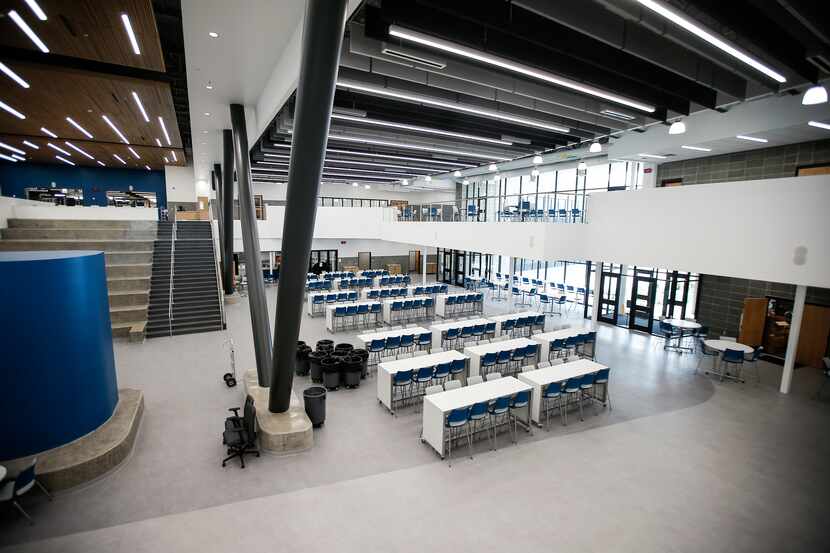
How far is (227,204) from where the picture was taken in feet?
48.2

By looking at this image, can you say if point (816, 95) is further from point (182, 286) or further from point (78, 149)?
point (78, 149)

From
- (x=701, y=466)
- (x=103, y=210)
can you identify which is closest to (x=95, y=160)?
(x=103, y=210)

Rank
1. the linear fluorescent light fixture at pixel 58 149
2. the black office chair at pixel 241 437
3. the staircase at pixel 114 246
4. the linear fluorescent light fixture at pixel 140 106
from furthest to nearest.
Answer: the linear fluorescent light fixture at pixel 58 149
the staircase at pixel 114 246
the linear fluorescent light fixture at pixel 140 106
the black office chair at pixel 241 437

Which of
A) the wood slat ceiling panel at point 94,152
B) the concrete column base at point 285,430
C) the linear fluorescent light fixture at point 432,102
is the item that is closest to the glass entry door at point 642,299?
the linear fluorescent light fixture at point 432,102

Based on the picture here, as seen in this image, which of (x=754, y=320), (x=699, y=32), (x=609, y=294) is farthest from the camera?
(x=609, y=294)

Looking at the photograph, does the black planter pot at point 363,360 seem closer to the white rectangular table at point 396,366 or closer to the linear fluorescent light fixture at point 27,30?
the white rectangular table at point 396,366

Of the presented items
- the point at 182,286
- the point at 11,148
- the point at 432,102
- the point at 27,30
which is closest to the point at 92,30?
the point at 27,30

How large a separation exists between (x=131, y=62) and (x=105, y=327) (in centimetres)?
513

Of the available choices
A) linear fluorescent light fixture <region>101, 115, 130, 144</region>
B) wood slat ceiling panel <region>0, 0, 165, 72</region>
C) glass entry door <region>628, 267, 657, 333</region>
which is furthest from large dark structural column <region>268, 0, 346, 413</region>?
glass entry door <region>628, 267, 657, 333</region>

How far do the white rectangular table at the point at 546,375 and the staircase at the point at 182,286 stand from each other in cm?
1098

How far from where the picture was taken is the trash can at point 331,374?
8.71m

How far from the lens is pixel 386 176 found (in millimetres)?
23031

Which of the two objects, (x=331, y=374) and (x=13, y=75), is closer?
(x=13, y=75)

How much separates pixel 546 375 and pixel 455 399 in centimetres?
230
